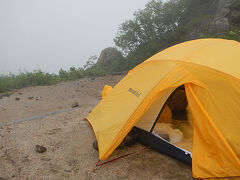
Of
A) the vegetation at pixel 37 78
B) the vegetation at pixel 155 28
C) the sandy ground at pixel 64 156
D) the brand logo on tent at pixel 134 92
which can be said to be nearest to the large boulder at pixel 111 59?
the vegetation at pixel 155 28

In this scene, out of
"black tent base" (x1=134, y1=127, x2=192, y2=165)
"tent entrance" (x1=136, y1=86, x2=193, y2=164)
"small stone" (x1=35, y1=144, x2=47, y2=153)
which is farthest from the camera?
"small stone" (x1=35, y1=144, x2=47, y2=153)

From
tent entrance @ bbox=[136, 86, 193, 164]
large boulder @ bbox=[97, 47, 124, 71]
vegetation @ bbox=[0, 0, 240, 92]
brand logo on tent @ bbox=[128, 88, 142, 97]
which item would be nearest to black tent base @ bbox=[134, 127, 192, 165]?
tent entrance @ bbox=[136, 86, 193, 164]

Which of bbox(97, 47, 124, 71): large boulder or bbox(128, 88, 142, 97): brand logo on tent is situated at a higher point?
bbox(128, 88, 142, 97): brand logo on tent

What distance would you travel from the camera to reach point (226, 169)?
258cm

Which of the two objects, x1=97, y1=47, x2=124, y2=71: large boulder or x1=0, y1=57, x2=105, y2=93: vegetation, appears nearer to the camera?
x1=0, y1=57, x2=105, y2=93: vegetation

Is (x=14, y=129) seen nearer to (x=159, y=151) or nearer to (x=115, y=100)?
(x=115, y=100)

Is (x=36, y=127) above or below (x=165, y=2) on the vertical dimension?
below

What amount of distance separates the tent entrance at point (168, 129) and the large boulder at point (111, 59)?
12.1 meters

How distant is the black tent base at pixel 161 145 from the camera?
9.76 ft

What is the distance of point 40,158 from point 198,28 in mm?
12719

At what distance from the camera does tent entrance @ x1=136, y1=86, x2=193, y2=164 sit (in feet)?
10.3

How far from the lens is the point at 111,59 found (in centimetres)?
1725

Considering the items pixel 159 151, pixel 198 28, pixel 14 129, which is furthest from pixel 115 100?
pixel 198 28

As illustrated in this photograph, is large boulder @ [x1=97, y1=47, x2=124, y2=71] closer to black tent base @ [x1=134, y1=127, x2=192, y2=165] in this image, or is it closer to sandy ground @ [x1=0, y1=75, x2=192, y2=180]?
sandy ground @ [x1=0, y1=75, x2=192, y2=180]
